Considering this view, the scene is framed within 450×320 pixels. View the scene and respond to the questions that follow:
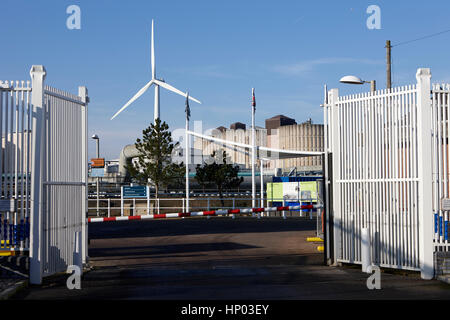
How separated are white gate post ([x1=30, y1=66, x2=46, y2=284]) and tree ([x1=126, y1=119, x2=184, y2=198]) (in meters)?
37.5

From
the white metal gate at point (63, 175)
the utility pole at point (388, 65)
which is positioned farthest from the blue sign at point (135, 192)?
the white metal gate at point (63, 175)

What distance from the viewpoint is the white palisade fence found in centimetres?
1142

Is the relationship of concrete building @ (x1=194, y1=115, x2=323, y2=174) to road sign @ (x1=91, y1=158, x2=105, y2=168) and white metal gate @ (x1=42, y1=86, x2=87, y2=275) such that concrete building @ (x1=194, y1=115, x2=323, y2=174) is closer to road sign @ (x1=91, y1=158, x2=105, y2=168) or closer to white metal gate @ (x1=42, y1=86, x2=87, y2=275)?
road sign @ (x1=91, y1=158, x2=105, y2=168)

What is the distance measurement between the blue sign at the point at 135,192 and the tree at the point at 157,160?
9.55 meters

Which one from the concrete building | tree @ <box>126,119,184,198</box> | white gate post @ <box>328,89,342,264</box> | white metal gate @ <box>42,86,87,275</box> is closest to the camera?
white metal gate @ <box>42,86,87,275</box>

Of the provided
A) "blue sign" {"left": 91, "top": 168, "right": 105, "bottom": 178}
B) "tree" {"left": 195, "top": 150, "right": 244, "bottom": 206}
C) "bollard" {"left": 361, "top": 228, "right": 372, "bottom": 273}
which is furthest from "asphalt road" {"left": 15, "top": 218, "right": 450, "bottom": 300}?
"tree" {"left": 195, "top": 150, "right": 244, "bottom": 206}

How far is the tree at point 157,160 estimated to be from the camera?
49.4 metres

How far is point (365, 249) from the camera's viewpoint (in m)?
12.4

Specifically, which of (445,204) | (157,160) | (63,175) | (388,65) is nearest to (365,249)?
(445,204)

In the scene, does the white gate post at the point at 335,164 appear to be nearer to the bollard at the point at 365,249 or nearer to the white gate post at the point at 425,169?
the bollard at the point at 365,249
